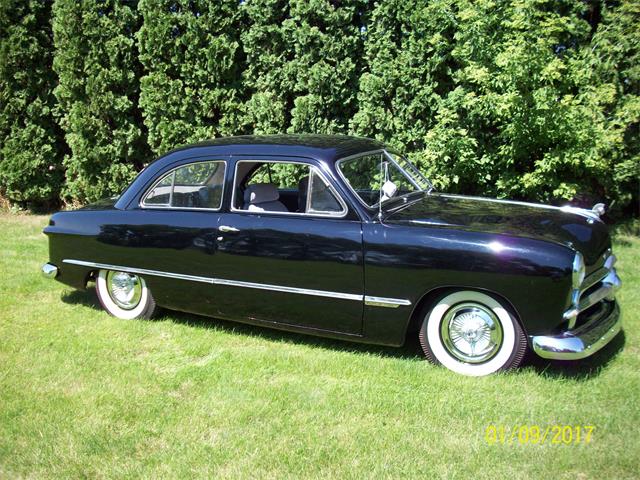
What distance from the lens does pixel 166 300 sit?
199 inches

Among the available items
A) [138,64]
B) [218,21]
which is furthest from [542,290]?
[138,64]

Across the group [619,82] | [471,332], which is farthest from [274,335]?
[619,82]

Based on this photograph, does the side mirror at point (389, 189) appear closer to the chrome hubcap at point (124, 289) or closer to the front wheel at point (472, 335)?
the front wheel at point (472, 335)

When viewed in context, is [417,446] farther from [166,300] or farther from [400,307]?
[166,300]

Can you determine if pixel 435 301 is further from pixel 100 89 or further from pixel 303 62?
pixel 100 89

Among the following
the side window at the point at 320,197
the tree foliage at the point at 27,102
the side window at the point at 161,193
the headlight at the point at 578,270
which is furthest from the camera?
the tree foliage at the point at 27,102

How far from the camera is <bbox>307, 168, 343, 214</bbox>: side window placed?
4.33 meters

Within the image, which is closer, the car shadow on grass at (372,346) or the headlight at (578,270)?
the headlight at (578,270)

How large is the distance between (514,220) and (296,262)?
1640mm

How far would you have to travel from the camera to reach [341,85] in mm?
7574

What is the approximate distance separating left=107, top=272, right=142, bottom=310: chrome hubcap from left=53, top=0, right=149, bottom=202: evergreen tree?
4.28 meters

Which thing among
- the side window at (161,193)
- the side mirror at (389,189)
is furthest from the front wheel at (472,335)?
the side window at (161,193)

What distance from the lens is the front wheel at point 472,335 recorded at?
386 centimetres

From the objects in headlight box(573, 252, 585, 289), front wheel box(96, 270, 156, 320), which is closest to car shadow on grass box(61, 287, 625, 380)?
front wheel box(96, 270, 156, 320)
